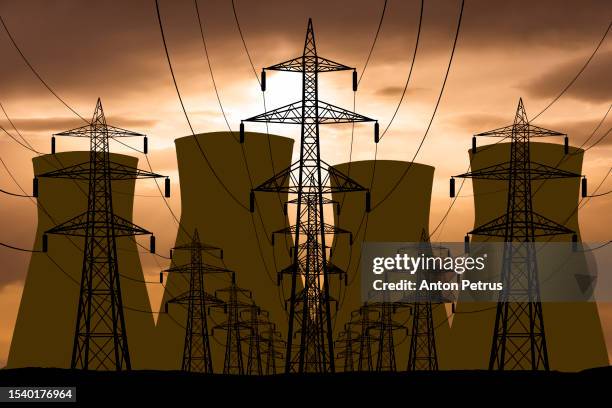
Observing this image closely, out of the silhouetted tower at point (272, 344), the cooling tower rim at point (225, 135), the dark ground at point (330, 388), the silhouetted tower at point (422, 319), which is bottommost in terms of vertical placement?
the dark ground at point (330, 388)

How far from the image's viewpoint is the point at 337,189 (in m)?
32.8

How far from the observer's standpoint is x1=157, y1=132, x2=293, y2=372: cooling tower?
95375 mm

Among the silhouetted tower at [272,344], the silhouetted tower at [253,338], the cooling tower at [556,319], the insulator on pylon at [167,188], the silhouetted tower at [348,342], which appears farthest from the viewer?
the cooling tower at [556,319]

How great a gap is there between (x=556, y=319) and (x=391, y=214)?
1751cm

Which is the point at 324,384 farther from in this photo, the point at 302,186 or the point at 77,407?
the point at 302,186

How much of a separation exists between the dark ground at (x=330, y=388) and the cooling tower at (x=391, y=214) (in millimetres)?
68159

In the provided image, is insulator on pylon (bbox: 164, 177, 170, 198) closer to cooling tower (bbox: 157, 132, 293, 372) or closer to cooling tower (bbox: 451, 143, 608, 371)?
cooling tower (bbox: 157, 132, 293, 372)

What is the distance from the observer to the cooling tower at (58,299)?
95.2 m

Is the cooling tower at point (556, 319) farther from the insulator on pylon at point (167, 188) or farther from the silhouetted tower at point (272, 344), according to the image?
the insulator on pylon at point (167, 188)

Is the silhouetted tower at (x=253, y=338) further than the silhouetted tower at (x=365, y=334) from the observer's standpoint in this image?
No

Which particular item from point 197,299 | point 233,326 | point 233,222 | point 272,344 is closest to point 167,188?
point 197,299

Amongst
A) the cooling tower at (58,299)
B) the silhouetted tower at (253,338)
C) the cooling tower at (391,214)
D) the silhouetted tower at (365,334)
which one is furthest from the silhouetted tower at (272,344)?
the cooling tower at (58,299)

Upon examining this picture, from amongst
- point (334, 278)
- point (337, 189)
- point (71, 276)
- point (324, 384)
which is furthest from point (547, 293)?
point (324, 384)

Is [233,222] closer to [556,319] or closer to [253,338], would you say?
[253,338]
